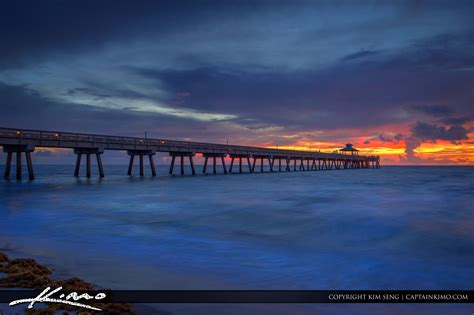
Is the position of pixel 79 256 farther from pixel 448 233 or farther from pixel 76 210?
pixel 448 233

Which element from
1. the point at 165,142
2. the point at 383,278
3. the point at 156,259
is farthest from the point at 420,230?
the point at 165,142

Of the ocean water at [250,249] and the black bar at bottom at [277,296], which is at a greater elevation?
the black bar at bottom at [277,296]
